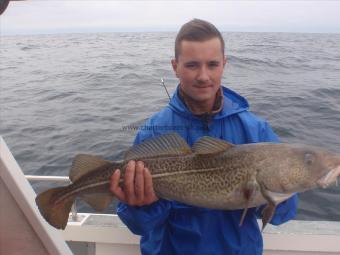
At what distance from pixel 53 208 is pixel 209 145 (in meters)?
1.16

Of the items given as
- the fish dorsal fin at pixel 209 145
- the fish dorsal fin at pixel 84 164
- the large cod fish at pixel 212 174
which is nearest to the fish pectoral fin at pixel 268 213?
the large cod fish at pixel 212 174

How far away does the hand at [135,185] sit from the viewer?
104 inches

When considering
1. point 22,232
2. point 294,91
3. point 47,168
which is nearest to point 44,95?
point 47,168

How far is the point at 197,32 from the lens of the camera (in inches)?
122

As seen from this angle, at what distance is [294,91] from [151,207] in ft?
38.8

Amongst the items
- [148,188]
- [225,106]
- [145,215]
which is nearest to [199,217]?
[145,215]

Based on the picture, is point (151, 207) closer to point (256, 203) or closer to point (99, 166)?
point (99, 166)

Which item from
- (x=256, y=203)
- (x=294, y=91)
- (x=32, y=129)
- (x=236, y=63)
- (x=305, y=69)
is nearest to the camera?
(x=256, y=203)

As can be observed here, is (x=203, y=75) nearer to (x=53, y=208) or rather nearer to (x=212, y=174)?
(x=212, y=174)

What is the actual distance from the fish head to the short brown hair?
1177 mm

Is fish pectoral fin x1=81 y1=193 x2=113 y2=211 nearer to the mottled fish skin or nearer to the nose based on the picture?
the mottled fish skin

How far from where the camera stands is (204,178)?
2.66m

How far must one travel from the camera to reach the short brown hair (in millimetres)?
3098

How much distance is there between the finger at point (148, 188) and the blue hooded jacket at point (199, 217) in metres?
0.12
